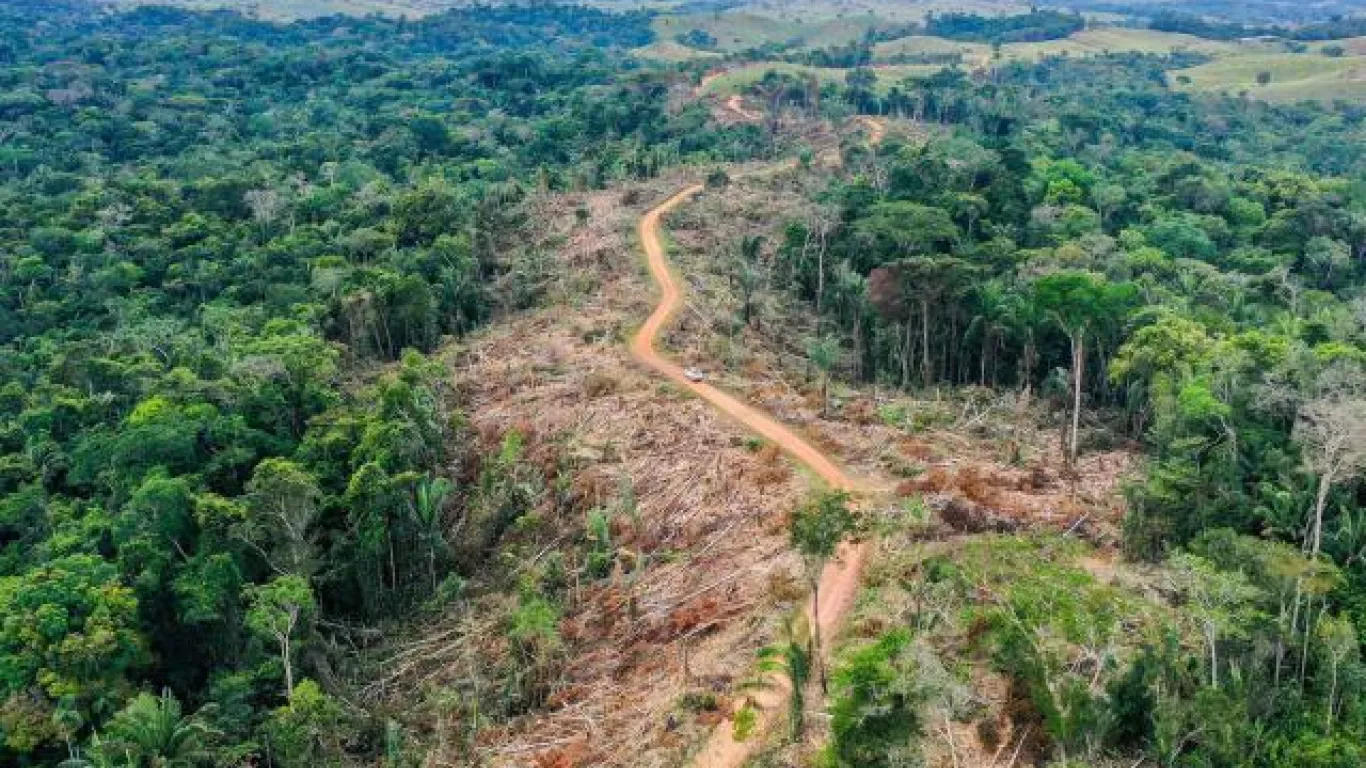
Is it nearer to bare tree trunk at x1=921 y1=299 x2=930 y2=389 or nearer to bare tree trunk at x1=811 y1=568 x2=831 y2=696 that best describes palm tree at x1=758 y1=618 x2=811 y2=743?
bare tree trunk at x1=811 y1=568 x2=831 y2=696

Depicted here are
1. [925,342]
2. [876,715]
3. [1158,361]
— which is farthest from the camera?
[925,342]

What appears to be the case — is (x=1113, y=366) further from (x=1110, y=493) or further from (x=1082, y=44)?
(x=1082, y=44)

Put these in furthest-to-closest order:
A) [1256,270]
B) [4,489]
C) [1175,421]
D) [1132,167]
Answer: [1132,167] < [1256,270] < [4,489] < [1175,421]

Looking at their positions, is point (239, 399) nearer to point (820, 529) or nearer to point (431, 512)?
point (431, 512)

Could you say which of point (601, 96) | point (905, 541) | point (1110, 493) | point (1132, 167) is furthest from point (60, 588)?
point (601, 96)

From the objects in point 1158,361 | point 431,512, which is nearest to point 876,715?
point 431,512

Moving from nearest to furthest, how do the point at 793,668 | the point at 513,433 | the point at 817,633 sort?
the point at 793,668
the point at 817,633
the point at 513,433
